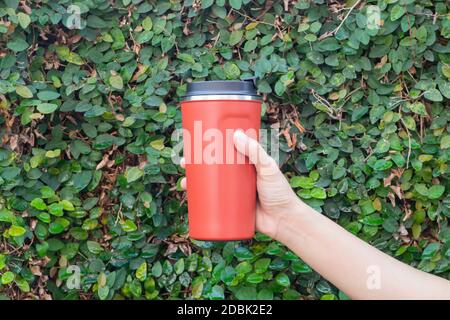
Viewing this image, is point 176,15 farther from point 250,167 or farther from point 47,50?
point 250,167

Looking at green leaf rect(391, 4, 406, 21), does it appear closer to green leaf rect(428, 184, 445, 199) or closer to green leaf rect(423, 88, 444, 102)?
green leaf rect(423, 88, 444, 102)

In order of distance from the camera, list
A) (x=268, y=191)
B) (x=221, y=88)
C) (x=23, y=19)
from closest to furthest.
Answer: (x=221, y=88) < (x=268, y=191) < (x=23, y=19)

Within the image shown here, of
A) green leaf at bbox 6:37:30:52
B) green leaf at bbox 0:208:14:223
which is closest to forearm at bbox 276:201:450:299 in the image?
green leaf at bbox 0:208:14:223

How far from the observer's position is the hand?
4.17 ft

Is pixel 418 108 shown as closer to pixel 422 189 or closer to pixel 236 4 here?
pixel 422 189

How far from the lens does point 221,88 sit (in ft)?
4.12

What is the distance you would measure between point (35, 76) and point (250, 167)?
0.87m

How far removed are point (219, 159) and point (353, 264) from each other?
0.34 metres

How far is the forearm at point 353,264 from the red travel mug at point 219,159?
11cm

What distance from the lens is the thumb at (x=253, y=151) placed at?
1.26 meters

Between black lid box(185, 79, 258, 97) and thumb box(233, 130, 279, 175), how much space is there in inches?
3.2

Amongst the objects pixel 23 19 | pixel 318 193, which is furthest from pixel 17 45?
pixel 318 193

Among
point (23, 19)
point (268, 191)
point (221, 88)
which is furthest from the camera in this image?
point (23, 19)
